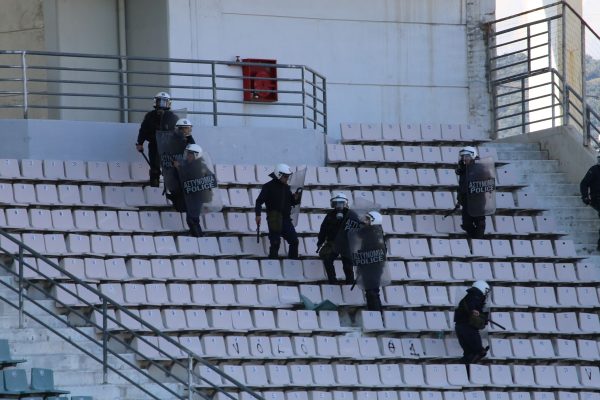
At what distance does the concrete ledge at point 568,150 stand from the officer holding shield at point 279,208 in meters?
4.10

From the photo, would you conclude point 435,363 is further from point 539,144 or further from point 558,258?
point 539,144

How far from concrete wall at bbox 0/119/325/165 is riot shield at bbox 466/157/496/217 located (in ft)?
5.66

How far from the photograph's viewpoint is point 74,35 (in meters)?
20.7

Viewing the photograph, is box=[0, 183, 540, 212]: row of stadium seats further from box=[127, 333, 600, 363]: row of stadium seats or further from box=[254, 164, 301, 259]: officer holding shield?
box=[127, 333, 600, 363]: row of stadium seats

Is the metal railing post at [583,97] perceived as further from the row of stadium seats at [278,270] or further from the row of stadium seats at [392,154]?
the row of stadium seats at [278,270]

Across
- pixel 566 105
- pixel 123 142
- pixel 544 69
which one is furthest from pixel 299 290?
pixel 544 69

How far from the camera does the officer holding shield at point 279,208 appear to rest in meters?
18.2

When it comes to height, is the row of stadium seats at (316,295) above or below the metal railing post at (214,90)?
below

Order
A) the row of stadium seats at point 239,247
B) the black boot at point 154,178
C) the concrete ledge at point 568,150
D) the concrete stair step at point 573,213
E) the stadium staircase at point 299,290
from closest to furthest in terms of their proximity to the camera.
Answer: the stadium staircase at point 299,290 < the row of stadium seats at point 239,247 < the black boot at point 154,178 < the concrete stair step at point 573,213 < the concrete ledge at point 568,150

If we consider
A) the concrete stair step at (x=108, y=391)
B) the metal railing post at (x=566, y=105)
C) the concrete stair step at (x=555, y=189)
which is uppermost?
the metal railing post at (x=566, y=105)

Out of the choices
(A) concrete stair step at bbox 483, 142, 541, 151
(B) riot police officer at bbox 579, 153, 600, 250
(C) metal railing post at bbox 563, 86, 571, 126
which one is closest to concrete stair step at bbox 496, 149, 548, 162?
(A) concrete stair step at bbox 483, 142, 541, 151

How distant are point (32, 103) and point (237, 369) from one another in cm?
573

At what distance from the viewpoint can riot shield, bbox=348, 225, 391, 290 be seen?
59.3 feet

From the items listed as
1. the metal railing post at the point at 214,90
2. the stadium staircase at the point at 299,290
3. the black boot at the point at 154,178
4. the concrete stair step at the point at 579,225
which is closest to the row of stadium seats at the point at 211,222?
the stadium staircase at the point at 299,290
